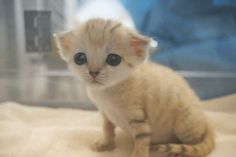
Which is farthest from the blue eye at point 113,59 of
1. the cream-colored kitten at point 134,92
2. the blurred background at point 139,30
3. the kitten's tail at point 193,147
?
the blurred background at point 139,30

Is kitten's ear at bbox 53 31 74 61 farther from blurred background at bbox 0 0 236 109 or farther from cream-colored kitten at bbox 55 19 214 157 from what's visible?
blurred background at bbox 0 0 236 109

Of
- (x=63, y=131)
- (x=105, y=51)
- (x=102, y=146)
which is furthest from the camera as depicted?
(x=63, y=131)

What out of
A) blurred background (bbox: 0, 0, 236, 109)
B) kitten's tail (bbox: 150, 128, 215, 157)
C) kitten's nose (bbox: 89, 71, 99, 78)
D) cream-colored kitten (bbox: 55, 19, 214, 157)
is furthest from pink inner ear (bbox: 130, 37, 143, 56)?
blurred background (bbox: 0, 0, 236, 109)

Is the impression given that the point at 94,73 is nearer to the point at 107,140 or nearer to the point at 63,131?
the point at 107,140

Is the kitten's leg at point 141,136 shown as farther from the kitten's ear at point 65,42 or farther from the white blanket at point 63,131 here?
the kitten's ear at point 65,42

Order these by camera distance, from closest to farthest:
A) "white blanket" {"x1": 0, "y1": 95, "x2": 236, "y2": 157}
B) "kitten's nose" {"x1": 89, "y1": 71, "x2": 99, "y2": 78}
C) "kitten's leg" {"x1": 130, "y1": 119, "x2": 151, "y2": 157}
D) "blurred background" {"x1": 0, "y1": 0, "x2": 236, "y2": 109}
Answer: "kitten's nose" {"x1": 89, "y1": 71, "x2": 99, "y2": 78} → "kitten's leg" {"x1": 130, "y1": 119, "x2": 151, "y2": 157} → "white blanket" {"x1": 0, "y1": 95, "x2": 236, "y2": 157} → "blurred background" {"x1": 0, "y1": 0, "x2": 236, "y2": 109}

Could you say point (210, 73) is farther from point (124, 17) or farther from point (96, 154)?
point (96, 154)

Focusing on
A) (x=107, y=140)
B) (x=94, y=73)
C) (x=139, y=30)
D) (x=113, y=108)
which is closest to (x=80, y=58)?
(x=94, y=73)
